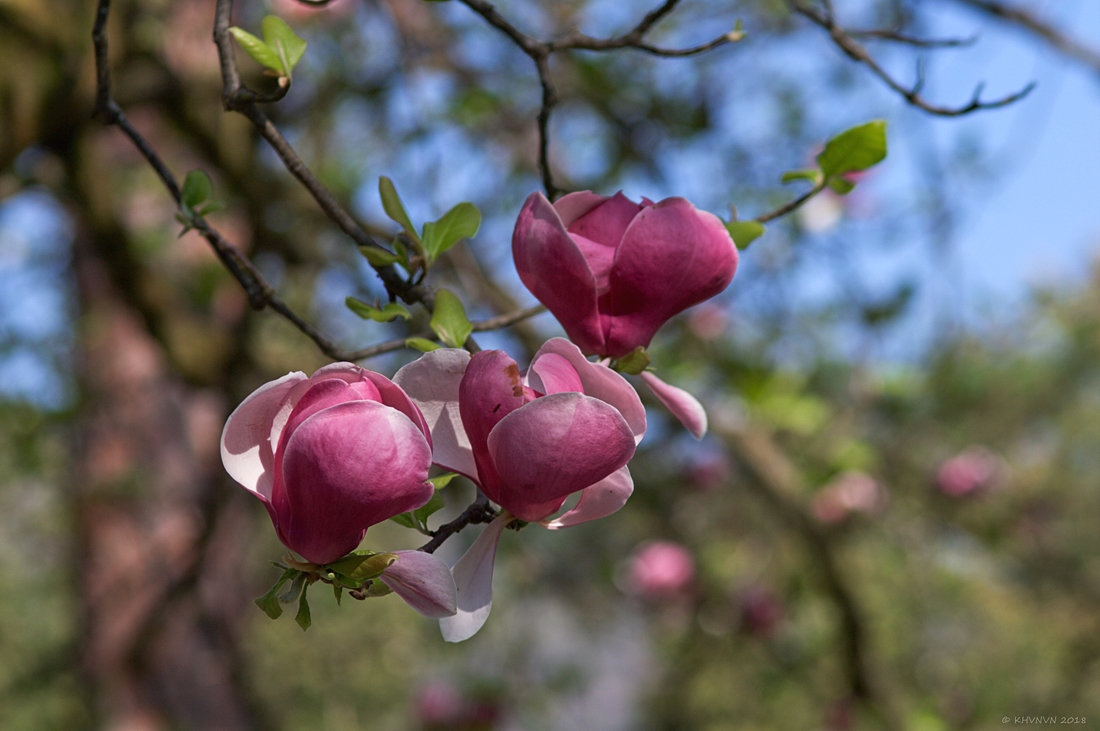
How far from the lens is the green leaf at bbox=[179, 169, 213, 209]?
52cm

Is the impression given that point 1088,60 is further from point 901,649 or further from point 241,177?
point 901,649

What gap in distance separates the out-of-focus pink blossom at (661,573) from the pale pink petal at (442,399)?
1980mm

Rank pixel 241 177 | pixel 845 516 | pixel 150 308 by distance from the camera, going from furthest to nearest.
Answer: pixel 845 516 < pixel 150 308 < pixel 241 177

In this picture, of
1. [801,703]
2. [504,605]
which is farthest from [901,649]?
[504,605]

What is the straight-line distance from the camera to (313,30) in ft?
6.92

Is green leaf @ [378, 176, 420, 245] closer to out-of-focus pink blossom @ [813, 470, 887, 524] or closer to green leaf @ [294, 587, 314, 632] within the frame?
green leaf @ [294, 587, 314, 632]

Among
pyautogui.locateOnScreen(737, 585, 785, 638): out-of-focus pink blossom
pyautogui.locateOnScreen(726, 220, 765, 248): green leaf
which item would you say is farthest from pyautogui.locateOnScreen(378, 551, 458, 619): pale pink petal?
pyautogui.locateOnScreen(737, 585, 785, 638): out-of-focus pink blossom

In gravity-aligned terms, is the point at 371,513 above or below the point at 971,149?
above

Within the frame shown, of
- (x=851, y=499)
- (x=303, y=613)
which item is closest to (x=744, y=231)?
(x=303, y=613)

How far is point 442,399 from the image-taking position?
1.19 ft

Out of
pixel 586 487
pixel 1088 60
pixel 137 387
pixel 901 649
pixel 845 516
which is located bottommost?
pixel 901 649

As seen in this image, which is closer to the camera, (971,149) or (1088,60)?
(1088,60)

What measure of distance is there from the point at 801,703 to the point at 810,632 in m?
2.18

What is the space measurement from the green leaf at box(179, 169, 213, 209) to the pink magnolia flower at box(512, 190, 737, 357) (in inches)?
9.4
